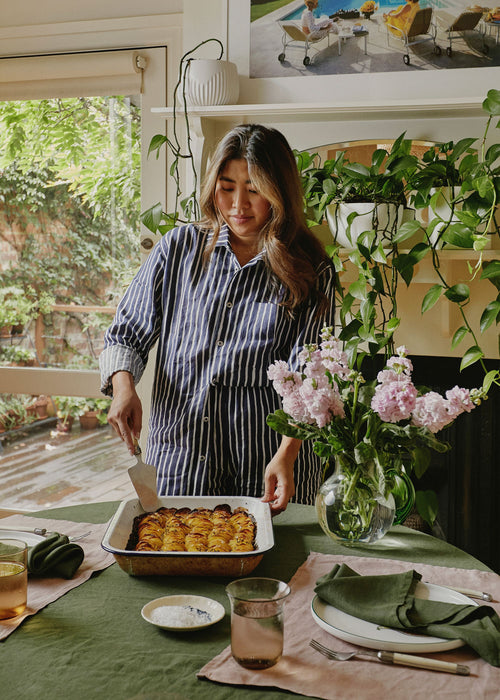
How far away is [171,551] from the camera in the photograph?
1.13 m

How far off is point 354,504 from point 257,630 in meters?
0.44

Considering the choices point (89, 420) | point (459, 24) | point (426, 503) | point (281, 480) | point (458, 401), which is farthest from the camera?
point (89, 420)

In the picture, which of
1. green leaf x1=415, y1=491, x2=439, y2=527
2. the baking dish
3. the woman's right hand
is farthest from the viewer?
green leaf x1=415, y1=491, x2=439, y2=527

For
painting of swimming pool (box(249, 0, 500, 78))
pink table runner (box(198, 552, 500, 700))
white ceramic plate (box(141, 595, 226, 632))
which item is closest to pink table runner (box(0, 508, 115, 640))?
white ceramic plate (box(141, 595, 226, 632))

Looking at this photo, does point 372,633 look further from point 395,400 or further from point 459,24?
point 459,24

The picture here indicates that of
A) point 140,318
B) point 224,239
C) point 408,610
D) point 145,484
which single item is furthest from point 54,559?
point 224,239

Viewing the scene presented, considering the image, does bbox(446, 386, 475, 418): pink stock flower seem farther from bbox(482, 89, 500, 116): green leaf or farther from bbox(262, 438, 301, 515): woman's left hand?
bbox(482, 89, 500, 116): green leaf

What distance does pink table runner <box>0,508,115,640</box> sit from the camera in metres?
1.04

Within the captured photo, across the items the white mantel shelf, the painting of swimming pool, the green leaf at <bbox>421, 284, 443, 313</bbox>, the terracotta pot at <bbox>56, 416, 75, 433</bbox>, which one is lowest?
the terracotta pot at <bbox>56, 416, 75, 433</bbox>

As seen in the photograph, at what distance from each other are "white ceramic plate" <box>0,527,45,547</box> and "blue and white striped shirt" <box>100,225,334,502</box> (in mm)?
445

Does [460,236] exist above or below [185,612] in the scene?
above

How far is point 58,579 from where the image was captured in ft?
3.79

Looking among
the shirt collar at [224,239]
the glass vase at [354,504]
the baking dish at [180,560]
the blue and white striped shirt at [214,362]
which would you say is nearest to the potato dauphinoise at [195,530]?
the baking dish at [180,560]

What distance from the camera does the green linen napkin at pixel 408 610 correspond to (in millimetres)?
930
